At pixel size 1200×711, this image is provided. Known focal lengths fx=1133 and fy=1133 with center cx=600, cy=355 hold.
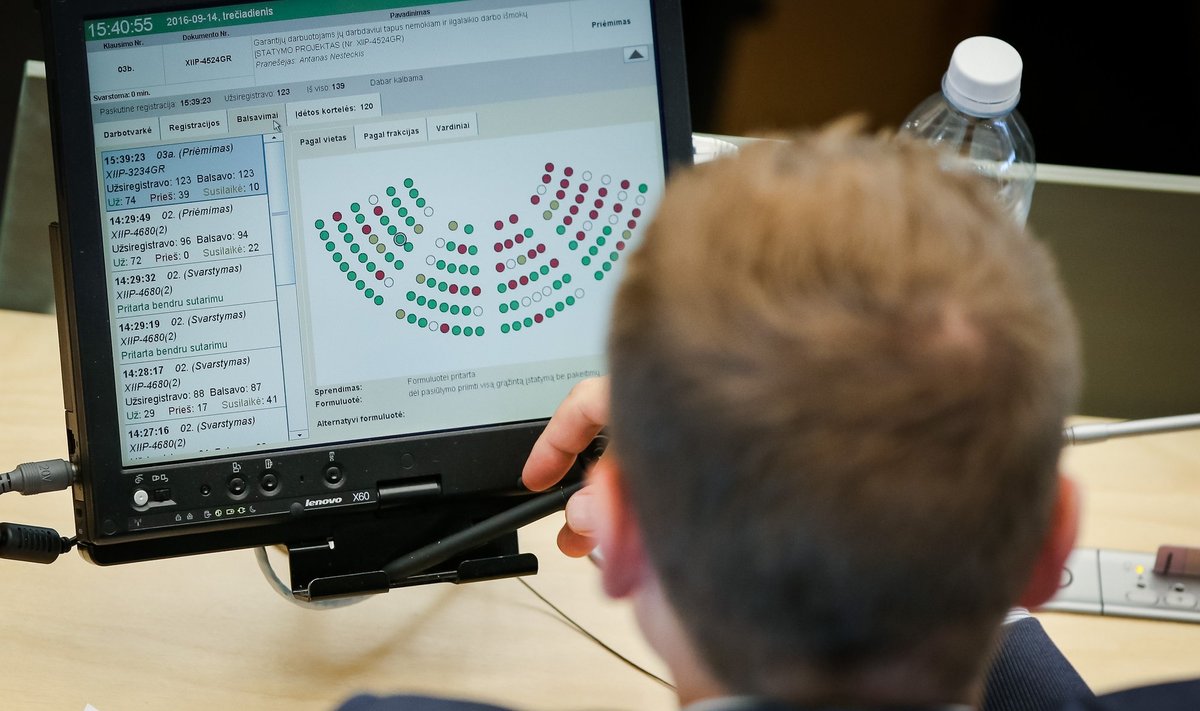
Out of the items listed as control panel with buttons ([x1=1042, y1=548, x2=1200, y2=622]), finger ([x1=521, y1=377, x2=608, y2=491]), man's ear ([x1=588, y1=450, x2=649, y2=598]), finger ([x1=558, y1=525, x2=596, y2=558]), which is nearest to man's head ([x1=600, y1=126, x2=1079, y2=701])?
man's ear ([x1=588, y1=450, x2=649, y2=598])

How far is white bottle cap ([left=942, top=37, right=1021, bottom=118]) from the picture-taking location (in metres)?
0.94

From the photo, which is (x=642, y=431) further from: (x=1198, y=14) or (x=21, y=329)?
(x=1198, y=14)

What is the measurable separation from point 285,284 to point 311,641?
0.30m

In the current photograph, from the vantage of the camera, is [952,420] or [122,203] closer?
[952,420]

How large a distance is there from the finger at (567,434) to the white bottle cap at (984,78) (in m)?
0.43

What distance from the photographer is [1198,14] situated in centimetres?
246

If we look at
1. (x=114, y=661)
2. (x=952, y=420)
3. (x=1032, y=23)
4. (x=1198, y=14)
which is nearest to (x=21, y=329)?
(x=114, y=661)

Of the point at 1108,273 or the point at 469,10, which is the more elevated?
the point at 469,10

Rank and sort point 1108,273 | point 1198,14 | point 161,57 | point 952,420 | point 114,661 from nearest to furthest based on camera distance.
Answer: point 952,420, point 161,57, point 114,661, point 1108,273, point 1198,14

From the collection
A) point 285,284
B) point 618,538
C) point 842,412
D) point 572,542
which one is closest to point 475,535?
point 572,542

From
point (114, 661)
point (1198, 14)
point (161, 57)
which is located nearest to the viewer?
point (161, 57)

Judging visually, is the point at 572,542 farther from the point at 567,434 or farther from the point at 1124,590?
the point at 1124,590

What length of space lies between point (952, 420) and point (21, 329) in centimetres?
103

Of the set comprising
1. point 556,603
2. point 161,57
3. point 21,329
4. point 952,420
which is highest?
point 161,57
